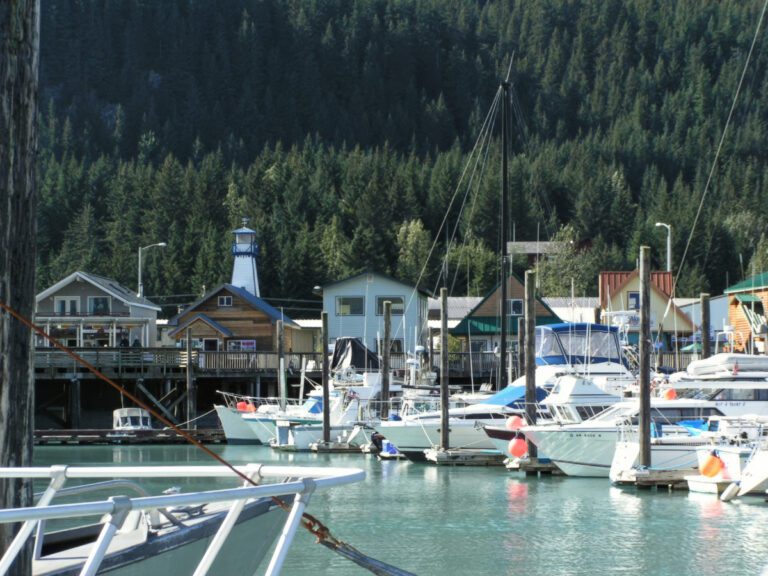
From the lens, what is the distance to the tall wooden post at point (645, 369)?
2992 centimetres

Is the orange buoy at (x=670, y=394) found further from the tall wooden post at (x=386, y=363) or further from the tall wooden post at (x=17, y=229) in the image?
the tall wooden post at (x=17, y=229)

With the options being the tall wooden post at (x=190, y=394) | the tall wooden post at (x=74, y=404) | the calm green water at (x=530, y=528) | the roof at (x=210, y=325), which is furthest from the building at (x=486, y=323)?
the calm green water at (x=530, y=528)

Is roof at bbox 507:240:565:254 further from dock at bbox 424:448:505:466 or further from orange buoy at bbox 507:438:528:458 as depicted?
orange buoy at bbox 507:438:528:458

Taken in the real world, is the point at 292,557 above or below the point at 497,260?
below

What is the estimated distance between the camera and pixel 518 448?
36281mm

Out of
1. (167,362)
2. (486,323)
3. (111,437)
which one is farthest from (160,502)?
(486,323)

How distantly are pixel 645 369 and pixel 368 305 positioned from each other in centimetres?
4551

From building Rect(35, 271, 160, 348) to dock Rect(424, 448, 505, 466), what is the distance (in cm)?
3543

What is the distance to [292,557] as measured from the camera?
22.4m

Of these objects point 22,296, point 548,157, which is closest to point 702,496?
point 22,296

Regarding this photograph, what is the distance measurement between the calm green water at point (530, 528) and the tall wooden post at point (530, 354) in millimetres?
1773

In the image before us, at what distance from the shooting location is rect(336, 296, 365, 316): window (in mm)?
75125

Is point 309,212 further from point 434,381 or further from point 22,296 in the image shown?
point 22,296

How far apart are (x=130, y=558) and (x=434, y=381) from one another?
47.6 meters
